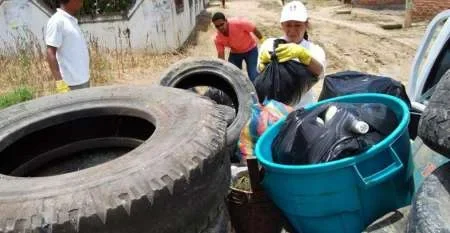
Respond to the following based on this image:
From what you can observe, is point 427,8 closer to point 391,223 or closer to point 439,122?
point 391,223

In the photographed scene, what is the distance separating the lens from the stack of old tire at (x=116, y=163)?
1.65 meters

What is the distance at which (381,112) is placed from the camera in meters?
2.17

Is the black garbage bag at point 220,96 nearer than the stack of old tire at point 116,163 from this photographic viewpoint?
No

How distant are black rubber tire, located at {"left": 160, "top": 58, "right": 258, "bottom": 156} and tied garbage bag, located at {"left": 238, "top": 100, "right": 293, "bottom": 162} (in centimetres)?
73

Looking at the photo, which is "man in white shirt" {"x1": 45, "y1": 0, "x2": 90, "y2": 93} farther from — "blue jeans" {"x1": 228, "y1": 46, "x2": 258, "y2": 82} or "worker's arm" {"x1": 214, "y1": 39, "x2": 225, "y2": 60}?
"blue jeans" {"x1": 228, "y1": 46, "x2": 258, "y2": 82}

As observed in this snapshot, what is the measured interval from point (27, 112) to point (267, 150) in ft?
4.32

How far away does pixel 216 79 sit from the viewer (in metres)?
4.26

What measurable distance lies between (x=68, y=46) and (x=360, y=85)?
272 cm

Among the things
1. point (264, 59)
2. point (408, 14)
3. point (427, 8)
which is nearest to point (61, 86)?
point (264, 59)

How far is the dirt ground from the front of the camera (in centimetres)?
980

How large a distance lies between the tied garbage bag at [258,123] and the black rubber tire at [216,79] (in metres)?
0.73

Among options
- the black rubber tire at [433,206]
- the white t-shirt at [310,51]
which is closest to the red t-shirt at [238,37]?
the white t-shirt at [310,51]

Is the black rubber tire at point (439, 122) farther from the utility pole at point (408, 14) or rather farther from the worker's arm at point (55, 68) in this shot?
the utility pole at point (408, 14)

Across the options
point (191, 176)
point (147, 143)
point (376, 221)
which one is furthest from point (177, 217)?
point (376, 221)
